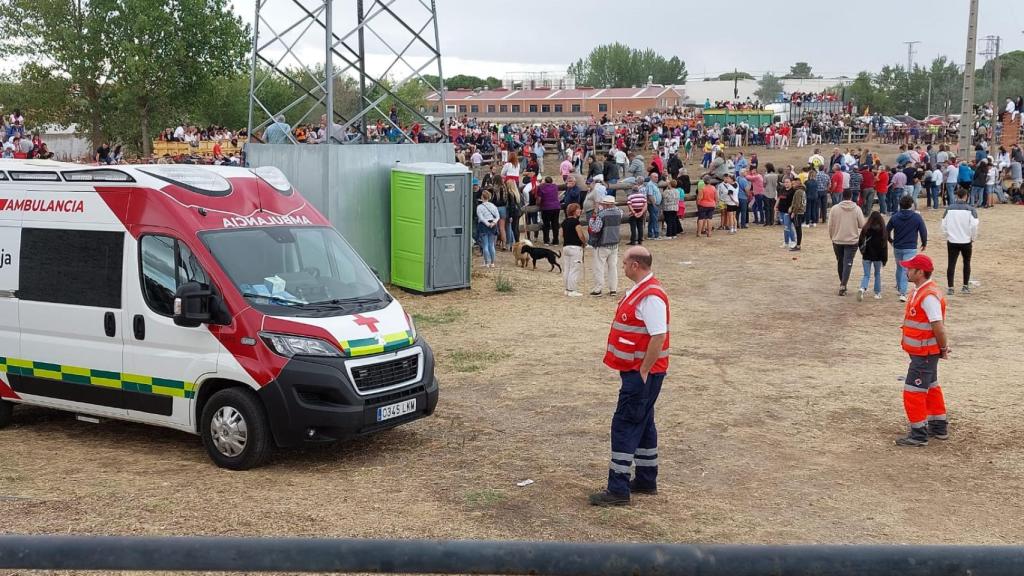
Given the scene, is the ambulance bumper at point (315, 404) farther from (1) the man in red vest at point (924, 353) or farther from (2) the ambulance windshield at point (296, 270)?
(1) the man in red vest at point (924, 353)

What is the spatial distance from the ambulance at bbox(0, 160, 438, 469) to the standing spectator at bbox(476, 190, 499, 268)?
11.0m

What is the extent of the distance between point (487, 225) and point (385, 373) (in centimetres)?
1219

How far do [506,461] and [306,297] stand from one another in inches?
83.7

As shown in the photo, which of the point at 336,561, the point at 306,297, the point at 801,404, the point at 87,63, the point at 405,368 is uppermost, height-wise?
the point at 87,63

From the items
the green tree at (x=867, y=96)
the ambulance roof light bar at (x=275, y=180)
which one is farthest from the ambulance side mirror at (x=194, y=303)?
the green tree at (x=867, y=96)

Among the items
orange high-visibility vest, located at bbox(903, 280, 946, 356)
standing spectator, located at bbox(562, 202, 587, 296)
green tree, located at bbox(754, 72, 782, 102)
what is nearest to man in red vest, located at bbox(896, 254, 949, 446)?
orange high-visibility vest, located at bbox(903, 280, 946, 356)

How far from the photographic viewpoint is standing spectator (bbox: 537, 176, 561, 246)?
24047 millimetres

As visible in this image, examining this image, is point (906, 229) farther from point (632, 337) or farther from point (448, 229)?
point (632, 337)

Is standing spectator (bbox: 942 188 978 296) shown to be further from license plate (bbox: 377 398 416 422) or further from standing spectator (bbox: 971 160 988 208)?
standing spectator (bbox: 971 160 988 208)

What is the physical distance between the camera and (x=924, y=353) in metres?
9.09

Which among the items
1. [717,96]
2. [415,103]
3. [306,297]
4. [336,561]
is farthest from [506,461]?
[717,96]

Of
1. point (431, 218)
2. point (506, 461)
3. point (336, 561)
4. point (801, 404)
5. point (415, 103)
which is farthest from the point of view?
point (415, 103)

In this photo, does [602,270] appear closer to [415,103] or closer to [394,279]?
[394,279]

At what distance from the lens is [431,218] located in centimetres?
1717
